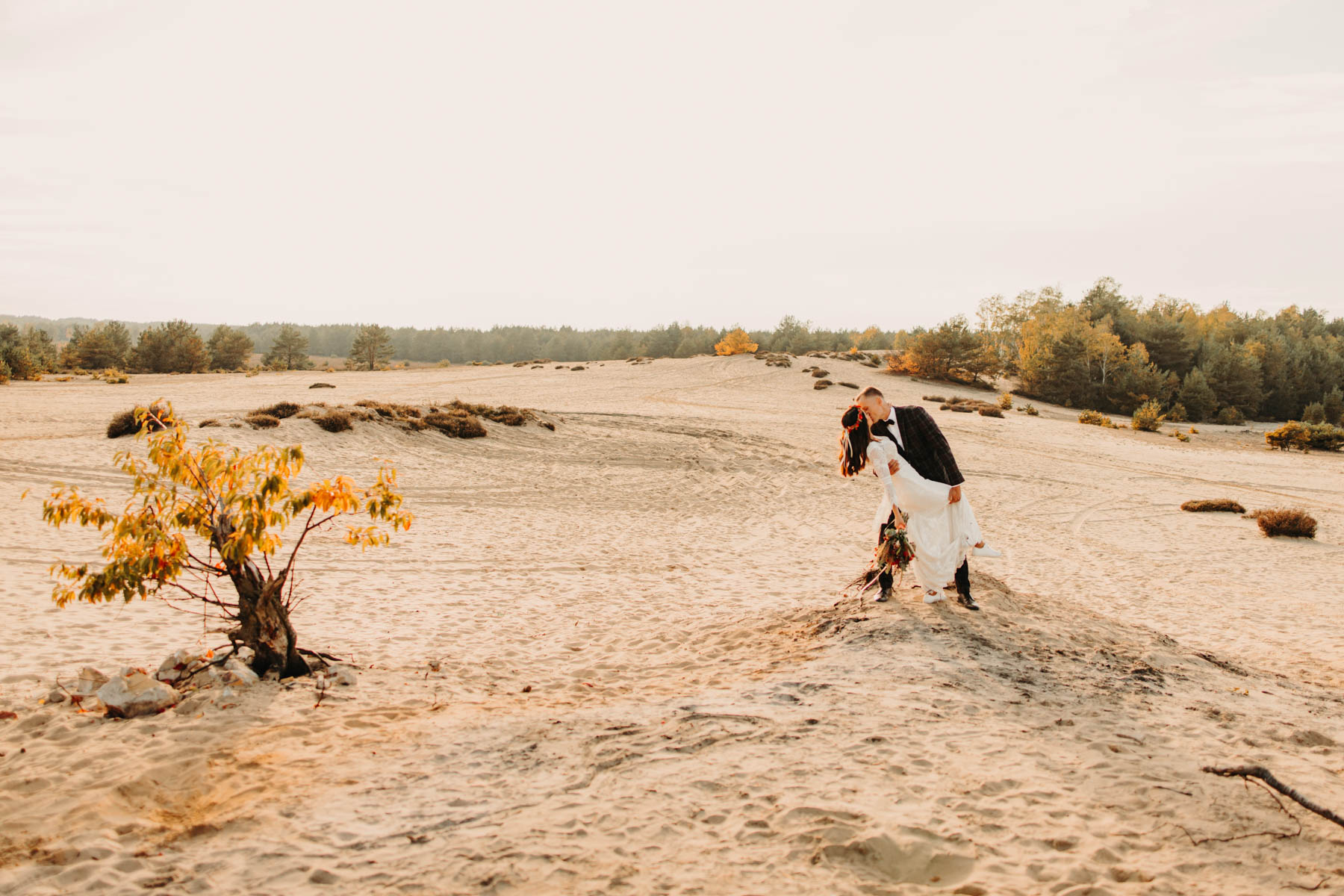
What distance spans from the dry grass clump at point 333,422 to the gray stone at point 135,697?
15.4 m

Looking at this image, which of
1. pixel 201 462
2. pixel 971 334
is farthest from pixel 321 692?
pixel 971 334

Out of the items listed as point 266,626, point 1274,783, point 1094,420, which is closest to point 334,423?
point 266,626

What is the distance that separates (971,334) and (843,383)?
11.4m

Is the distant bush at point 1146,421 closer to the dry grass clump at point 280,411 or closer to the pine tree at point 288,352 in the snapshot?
the dry grass clump at point 280,411

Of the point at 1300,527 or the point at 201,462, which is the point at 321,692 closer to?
the point at 201,462

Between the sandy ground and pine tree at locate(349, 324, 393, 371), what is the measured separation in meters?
57.3

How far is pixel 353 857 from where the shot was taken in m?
3.56

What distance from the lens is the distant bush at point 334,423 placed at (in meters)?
19.5

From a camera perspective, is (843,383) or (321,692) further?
(843,383)

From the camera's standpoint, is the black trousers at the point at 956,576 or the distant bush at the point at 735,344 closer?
the black trousers at the point at 956,576

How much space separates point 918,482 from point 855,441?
0.71m

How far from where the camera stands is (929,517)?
23.4 feet

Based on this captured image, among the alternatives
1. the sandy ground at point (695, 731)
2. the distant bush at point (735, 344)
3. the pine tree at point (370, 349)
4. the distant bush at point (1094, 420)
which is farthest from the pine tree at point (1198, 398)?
the pine tree at point (370, 349)

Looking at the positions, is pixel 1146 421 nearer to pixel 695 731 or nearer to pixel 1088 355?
pixel 1088 355
